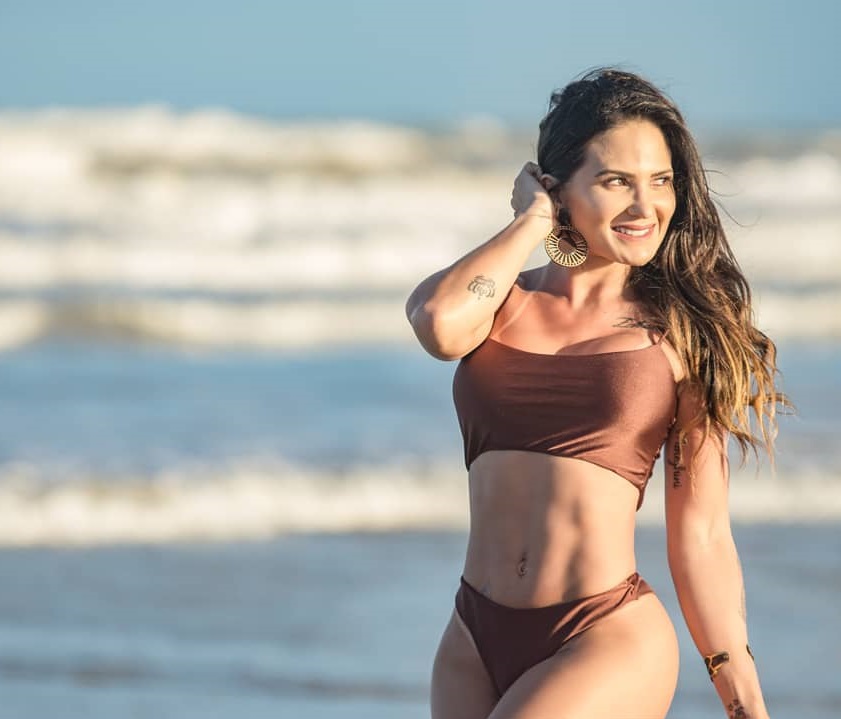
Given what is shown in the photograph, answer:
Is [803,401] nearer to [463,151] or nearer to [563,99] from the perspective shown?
[563,99]

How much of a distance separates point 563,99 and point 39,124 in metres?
31.5

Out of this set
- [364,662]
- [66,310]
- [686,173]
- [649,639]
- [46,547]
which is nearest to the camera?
[649,639]

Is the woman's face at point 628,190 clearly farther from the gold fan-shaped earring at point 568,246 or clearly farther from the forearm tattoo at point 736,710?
the forearm tattoo at point 736,710

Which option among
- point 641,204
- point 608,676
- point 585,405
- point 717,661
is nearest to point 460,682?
point 608,676

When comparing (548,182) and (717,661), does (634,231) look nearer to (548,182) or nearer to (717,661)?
(548,182)

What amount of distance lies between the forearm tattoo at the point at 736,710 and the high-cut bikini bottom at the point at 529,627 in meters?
0.28

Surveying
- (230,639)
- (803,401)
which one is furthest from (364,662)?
(803,401)

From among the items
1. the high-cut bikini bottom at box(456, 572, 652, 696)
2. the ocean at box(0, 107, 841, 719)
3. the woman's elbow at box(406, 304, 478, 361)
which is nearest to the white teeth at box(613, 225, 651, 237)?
the woman's elbow at box(406, 304, 478, 361)

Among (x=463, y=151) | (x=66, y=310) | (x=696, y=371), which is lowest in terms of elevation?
(x=696, y=371)

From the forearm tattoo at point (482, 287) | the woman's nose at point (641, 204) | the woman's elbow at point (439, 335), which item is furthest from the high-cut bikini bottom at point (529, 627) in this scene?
the woman's nose at point (641, 204)

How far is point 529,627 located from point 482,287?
691 millimetres

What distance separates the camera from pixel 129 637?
19.3 feet

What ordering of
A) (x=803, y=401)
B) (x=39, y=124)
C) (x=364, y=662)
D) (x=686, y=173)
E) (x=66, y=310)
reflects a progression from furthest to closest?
(x=39, y=124)
(x=66, y=310)
(x=803, y=401)
(x=364, y=662)
(x=686, y=173)

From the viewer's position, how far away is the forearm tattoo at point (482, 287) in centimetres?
281
